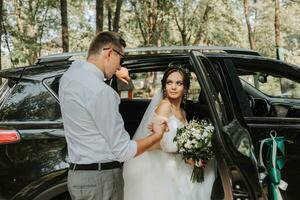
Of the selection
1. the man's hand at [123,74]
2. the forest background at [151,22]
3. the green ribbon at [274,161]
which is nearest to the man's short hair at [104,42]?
the man's hand at [123,74]

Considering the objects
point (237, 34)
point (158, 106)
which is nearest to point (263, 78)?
point (158, 106)

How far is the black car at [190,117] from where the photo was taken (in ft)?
7.91

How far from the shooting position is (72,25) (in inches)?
1174

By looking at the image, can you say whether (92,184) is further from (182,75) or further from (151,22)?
(151,22)

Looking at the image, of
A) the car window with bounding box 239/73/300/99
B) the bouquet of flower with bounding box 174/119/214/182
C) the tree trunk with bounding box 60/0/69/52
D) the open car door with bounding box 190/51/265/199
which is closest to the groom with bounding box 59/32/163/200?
the open car door with bounding box 190/51/265/199

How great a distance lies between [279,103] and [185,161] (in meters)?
1.57

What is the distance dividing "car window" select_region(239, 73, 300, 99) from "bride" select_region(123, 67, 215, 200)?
748mm

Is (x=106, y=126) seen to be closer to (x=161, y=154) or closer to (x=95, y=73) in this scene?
(x=95, y=73)

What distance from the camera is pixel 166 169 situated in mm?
3676

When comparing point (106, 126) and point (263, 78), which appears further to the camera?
point (263, 78)

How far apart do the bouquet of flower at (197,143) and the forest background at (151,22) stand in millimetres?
17156

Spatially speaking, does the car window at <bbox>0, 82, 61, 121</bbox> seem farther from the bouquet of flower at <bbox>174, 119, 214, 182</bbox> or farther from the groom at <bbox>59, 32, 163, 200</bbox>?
the bouquet of flower at <bbox>174, 119, 214, 182</bbox>

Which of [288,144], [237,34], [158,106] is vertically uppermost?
[237,34]

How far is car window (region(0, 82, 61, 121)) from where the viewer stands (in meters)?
3.24
